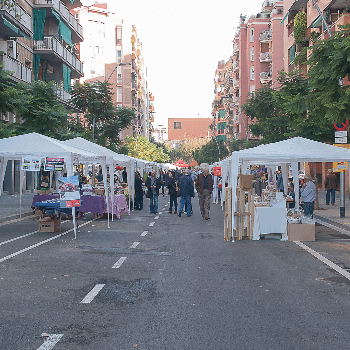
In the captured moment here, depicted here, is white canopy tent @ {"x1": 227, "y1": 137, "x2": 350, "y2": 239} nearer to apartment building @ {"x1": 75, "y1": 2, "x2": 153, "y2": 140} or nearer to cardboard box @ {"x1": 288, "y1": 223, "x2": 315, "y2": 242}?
cardboard box @ {"x1": 288, "y1": 223, "x2": 315, "y2": 242}

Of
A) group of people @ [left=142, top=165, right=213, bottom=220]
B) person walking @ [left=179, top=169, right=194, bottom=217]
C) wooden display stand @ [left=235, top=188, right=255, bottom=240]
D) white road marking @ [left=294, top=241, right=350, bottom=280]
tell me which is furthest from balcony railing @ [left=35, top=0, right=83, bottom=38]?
white road marking @ [left=294, top=241, right=350, bottom=280]

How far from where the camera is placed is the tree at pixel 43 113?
27.8m

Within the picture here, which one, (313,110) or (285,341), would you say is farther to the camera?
(313,110)

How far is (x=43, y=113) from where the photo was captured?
27922 mm

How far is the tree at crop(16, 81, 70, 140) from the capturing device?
27.8 metres

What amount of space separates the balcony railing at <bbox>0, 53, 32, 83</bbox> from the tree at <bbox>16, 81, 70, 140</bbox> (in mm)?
3974

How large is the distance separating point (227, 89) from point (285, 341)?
108 m

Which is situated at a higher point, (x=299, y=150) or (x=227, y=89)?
(x=227, y=89)

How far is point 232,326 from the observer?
5.72 m

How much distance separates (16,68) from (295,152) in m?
24.6

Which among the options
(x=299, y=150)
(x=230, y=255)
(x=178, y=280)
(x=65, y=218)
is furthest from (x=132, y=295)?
(x=65, y=218)

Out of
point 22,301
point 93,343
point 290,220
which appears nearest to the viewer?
point 93,343

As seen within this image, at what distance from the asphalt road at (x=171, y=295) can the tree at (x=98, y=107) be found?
2917 centimetres

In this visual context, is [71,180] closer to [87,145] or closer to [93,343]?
[87,145]
